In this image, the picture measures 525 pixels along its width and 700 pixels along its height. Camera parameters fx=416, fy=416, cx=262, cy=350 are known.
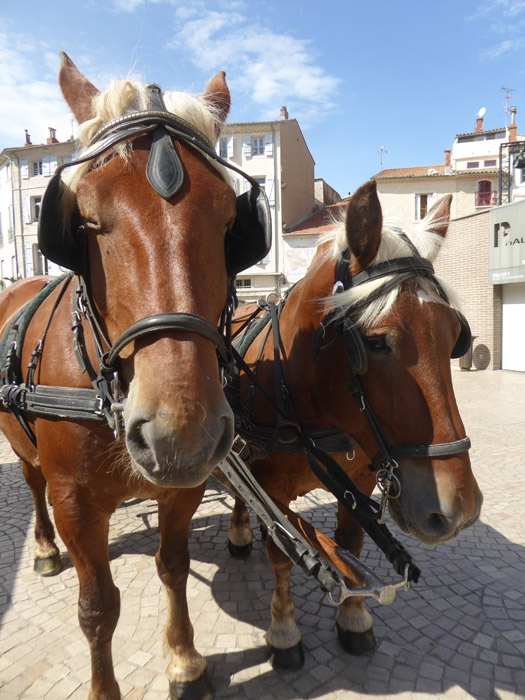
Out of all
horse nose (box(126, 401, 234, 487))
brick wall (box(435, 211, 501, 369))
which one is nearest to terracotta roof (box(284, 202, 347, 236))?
brick wall (box(435, 211, 501, 369))

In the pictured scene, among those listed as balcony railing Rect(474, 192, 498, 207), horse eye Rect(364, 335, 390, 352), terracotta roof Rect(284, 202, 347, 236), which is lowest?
horse eye Rect(364, 335, 390, 352)

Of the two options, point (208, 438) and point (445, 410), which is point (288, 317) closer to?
point (445, 410)

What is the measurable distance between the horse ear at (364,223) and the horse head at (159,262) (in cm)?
54

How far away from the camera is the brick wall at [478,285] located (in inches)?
527

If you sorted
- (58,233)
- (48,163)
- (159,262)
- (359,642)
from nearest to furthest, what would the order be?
(159,262) < (58,233) < (359,642) < (48,163)

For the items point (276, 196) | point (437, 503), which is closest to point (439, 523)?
point (437, 503)

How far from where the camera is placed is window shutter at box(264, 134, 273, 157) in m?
21.6

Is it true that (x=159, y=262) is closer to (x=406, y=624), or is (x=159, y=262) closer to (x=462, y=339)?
(x=462, y=339)

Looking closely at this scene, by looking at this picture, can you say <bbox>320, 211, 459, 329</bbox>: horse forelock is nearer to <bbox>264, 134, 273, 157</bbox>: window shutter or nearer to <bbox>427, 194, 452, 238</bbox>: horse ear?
<bbox>427, 194, 452, 238</bbox>: horse ear

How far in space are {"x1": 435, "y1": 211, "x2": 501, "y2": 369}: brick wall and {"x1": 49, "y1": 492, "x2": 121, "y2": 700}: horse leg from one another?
13.3 m

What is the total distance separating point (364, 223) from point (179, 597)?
2012 millimetres

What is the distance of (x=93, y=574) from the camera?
5.61 feet

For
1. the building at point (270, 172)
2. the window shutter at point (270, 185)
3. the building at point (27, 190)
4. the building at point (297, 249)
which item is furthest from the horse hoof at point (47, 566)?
the building at point (27, 190)

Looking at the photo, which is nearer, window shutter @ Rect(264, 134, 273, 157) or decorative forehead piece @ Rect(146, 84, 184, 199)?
decorative forehead piece @ Rect(146, 84, 184, 199)
